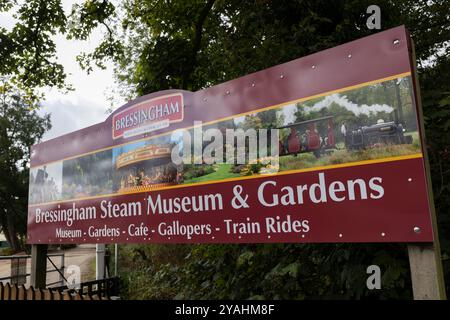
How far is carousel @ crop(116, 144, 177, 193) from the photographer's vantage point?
12.9 feet

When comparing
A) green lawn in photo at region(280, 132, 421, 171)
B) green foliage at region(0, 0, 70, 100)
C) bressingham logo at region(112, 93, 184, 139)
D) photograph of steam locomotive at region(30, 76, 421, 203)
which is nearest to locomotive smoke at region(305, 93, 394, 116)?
photograph of steam locomotive at region(30, 76, 421, 203)

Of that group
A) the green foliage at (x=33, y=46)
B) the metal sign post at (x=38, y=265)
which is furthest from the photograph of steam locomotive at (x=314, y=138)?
the green foliage at (x=33, y=46)

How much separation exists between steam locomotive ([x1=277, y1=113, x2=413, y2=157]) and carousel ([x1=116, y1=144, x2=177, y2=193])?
1.38 m

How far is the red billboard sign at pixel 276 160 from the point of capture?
94.3 inches

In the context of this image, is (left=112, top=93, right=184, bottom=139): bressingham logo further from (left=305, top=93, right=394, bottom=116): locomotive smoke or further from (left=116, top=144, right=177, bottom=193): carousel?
(left=305, top=93, right=394, bottom=116): locomotive smoke

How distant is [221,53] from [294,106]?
16.1 feet

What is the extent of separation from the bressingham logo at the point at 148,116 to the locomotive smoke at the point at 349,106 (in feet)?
5.09

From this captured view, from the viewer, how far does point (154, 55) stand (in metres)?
8.33

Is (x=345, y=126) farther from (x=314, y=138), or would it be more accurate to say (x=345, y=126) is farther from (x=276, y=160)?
(x=276, y=160)

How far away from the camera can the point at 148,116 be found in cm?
423

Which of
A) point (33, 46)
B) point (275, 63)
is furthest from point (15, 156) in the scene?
point (275, 63)

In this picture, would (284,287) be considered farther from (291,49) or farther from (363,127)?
(291,49)

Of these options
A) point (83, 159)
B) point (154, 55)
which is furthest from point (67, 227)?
point (154, 55)

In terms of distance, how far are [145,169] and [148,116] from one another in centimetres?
59
